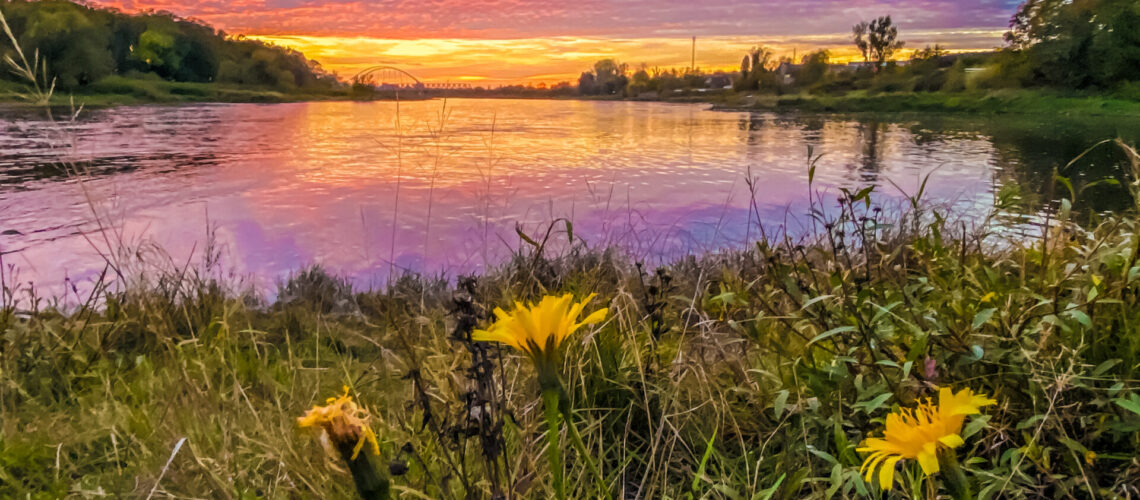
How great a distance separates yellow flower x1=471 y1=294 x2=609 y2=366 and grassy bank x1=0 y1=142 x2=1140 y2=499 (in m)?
0.26

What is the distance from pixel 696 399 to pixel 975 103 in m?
29.2

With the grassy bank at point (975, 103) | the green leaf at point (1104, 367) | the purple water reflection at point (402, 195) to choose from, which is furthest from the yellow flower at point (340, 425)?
the grassy bank at point (975, 103)

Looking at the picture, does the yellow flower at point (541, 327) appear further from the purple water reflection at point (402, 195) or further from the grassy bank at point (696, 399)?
the purple water reflection at point (402, 195)

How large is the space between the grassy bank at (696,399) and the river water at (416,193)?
0.64 m

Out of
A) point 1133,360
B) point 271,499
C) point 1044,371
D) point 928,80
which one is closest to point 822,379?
point 1044,371

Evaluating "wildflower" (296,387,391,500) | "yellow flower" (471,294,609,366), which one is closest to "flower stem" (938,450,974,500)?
"yellow flower" (471,294,609,366)

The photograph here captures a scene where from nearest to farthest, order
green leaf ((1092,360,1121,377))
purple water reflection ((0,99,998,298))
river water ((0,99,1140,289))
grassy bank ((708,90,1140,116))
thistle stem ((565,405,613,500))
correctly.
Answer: thistle stem ((565,405,613,500)), green leaf ((1092,360,1121,377)), river water ((0,99,1140,289)), purple water reflection ((0,99,998,298)), grassy bank ((708,90,1140,116))

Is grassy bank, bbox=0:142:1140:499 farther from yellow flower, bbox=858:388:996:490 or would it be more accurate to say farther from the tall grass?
yellow flower, bbox=858:388:996:490

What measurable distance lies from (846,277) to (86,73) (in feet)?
72.5

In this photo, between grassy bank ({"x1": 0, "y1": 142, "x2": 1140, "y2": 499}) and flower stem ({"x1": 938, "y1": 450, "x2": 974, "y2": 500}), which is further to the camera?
grassy bank ({"x1": 0, "y1": 142, "x2": 1140, "y2": 499})

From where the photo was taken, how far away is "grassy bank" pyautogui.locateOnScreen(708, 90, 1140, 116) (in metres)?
21.9

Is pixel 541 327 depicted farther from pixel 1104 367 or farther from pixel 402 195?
pixel 402 195

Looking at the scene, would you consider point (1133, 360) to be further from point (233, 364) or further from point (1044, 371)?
point (233, 364)

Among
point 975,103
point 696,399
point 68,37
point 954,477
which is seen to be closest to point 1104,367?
point 954,477
